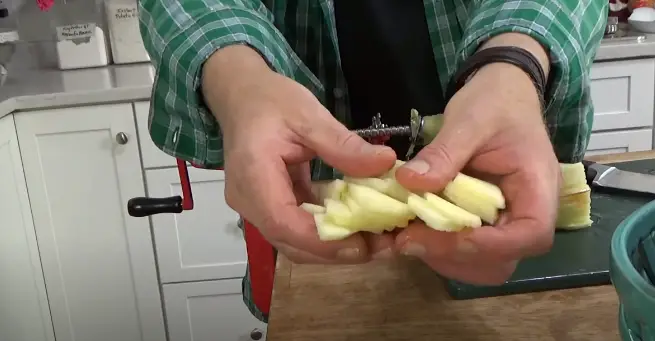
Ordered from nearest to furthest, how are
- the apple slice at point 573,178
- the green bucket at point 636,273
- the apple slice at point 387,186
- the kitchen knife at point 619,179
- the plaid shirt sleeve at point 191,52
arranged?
the green bucket at point 636,273
the apple slice at point 387,186
the plaid shirt sleeve at point 191,52
the apple slice at point 573,178
the kitchen knife at point 619,179

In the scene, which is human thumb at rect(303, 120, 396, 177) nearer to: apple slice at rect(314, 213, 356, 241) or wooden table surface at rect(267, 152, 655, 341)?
apple slice at rect(314, 213, 356, 241)

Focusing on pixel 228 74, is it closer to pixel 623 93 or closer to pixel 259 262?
pixel 259 262

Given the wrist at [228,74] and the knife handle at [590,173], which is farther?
the knife handle at [590,173]

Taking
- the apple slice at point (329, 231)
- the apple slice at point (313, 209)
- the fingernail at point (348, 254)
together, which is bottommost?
the fingernail at point (348, 254)

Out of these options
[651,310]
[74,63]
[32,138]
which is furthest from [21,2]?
[651,310]

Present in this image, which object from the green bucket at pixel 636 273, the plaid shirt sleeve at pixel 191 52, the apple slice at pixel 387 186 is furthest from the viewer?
the plaid shirt sleeve at pixel 191 52

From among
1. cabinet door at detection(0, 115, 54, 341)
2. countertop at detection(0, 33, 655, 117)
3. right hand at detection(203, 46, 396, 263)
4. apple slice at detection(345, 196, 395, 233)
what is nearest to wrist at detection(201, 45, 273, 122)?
right hand at detection(203, 46, 396, 263)

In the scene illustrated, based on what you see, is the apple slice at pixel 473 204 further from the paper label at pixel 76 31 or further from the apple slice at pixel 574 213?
the paper label at pixel 76 31

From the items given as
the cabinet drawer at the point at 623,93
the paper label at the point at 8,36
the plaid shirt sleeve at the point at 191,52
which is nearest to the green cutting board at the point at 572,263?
the plaid shirt sleeve at the point at 191,52
